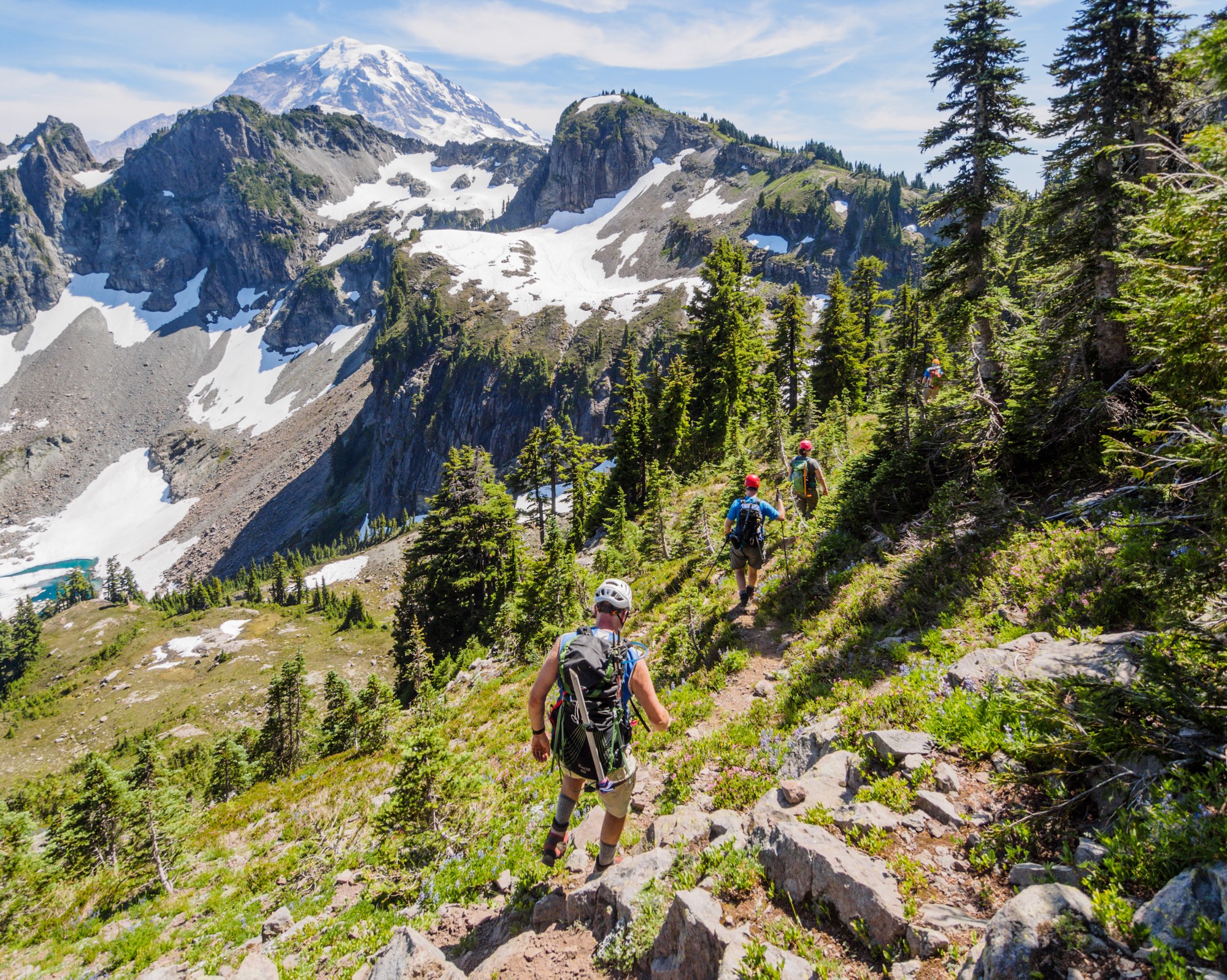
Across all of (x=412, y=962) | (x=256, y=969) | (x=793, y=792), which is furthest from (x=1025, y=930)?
(x=256, y=969)

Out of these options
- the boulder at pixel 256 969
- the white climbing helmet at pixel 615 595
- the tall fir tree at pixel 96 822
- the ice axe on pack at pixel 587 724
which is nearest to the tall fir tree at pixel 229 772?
the tall fir tree at pixel 96 822

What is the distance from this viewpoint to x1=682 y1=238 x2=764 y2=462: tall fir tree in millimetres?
37062

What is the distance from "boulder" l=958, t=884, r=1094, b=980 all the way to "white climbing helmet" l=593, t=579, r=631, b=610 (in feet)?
11.5

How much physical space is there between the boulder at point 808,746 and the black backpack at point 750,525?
4.83 meters

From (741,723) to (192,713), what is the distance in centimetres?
8593

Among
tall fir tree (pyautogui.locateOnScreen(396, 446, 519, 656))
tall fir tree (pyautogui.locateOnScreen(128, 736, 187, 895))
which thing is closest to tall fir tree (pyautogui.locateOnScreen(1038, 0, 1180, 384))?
tall fir tree (pyautogui.locateOnScreen(128, 736, 187, 895))

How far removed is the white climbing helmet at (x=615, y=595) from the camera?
5.67m

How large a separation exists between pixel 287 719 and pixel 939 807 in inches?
1641

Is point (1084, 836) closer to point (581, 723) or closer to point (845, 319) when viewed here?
point (581, 723)

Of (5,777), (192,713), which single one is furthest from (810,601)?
(5,777)

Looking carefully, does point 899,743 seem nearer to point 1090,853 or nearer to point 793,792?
point 793,792

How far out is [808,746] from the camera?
6.67 meters

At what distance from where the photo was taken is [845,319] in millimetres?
41250

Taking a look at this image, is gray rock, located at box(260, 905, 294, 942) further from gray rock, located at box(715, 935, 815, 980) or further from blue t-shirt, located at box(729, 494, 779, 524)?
blue t-shirt, located at box(729, 494, 779, 524)
